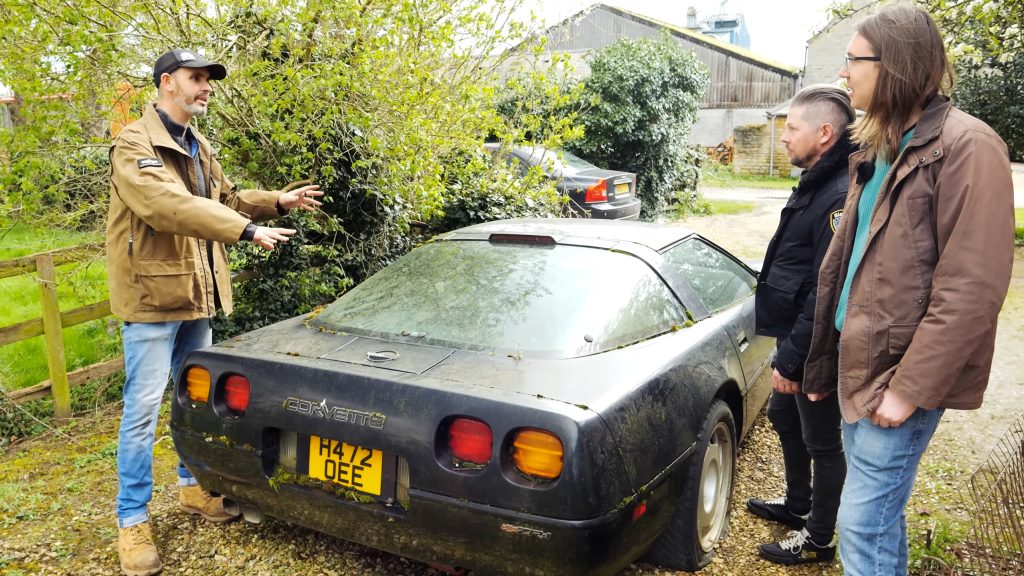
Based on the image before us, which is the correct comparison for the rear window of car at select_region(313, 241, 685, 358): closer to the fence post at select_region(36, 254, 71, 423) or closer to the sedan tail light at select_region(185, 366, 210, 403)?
the sedan tail light at select_region(185, 366, 210, 403)

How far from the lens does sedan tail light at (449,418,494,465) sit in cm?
215

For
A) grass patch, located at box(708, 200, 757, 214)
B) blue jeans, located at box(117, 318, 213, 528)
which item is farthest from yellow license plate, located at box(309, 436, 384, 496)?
grass patch, located at box(708, 200, 757, 214)

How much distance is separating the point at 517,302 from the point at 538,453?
0.83 metres

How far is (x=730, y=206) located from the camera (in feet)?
52.1

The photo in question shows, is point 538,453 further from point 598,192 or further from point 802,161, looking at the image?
point 598,192

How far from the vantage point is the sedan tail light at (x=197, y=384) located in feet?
8.78

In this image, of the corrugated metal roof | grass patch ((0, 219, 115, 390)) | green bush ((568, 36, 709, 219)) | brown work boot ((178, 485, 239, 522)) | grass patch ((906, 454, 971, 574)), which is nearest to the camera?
grass patch ((906, 454, 971, 574))

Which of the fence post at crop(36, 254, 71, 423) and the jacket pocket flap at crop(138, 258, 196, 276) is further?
the fence post at crop(36, 254, 71, 423)

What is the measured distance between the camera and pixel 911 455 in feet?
6.20

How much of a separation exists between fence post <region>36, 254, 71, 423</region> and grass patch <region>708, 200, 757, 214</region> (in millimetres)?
12826

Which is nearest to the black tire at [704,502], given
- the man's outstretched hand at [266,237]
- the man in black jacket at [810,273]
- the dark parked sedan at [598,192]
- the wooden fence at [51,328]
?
the man in black jacket at [810,273]

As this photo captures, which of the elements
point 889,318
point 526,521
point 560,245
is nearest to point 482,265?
point 560,245

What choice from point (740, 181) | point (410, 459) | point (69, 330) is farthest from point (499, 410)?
point (740, 181)

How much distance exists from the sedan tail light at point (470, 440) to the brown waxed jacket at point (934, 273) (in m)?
1.02
